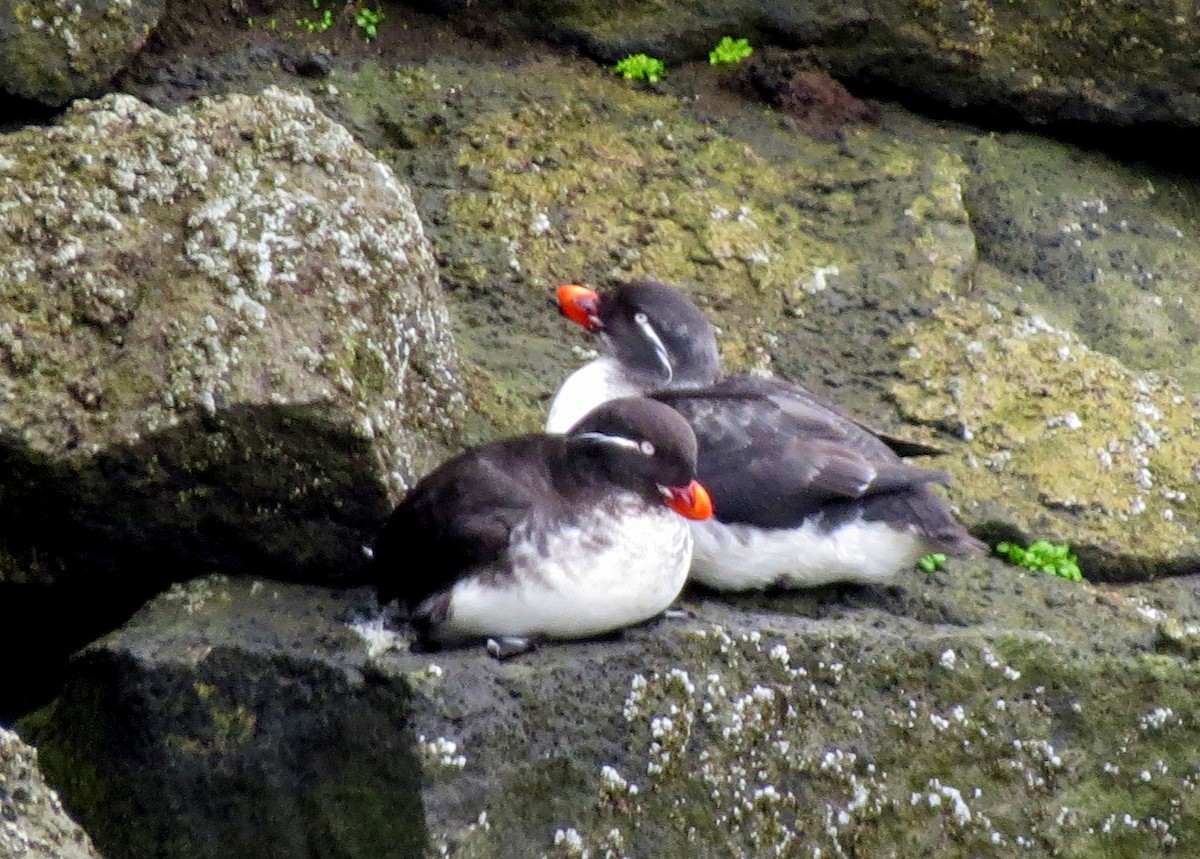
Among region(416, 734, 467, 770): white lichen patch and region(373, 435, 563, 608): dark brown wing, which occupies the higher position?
region(373, 435, 563, 608): dark brown wing

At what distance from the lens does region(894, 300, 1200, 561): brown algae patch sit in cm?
677

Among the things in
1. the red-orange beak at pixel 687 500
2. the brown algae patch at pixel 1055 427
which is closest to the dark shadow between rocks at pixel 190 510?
the red-orange beak at pixel 687 500

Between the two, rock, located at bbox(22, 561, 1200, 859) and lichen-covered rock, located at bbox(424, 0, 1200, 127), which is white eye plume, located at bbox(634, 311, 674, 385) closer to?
rock, located at bbox(22, 561, 1200, 859)

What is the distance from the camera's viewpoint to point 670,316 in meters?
6.57

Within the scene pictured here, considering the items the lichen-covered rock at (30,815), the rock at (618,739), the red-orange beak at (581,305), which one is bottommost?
the rock at (618,739)

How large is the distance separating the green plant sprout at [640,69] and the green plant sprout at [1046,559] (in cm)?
293

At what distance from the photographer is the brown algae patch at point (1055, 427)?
6.77 meters

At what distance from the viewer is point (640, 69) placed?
8.32 m

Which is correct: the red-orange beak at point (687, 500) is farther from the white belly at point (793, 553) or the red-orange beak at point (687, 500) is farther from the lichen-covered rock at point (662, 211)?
the lichen-covered rock at point (662, 211)

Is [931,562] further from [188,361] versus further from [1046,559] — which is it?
[188,361]

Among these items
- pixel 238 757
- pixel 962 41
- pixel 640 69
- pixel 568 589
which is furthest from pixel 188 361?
pixel 962 41

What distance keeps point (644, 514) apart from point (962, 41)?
156 inches

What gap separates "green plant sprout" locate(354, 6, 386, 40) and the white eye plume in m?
2.33

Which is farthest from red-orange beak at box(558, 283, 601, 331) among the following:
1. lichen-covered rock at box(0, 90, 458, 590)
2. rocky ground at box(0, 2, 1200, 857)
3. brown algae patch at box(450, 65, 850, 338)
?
lichen-covered rock at box(0, 90, 458, 590)
